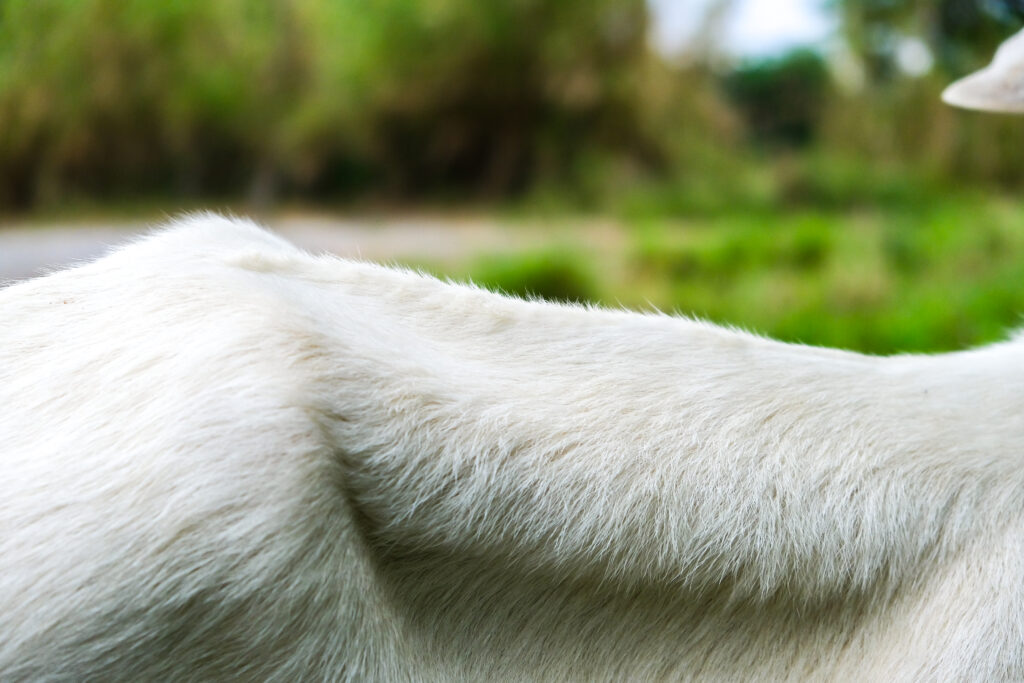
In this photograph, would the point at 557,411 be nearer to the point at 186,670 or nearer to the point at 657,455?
the point at 657,455

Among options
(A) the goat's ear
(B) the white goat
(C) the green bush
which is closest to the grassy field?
(C) the green bush

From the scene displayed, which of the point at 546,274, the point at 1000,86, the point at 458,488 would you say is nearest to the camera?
the point at 458,488

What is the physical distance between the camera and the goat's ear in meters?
0.61

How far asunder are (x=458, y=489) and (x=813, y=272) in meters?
1.33

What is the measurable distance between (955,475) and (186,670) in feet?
1.26

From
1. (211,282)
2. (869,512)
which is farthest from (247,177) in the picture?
(869,512)

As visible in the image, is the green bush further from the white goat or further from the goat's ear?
the white goat

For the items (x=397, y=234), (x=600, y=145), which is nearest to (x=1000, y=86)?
(x=397, y=234)

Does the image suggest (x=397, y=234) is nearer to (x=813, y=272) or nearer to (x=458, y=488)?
(x=813, y=272)

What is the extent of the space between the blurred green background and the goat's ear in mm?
710

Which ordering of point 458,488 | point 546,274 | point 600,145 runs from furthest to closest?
point 600,145 < point 546,274 < point 458,488

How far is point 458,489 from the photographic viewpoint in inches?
15.2

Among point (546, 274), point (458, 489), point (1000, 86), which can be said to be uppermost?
point (1000, 86)

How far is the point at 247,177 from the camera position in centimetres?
154
